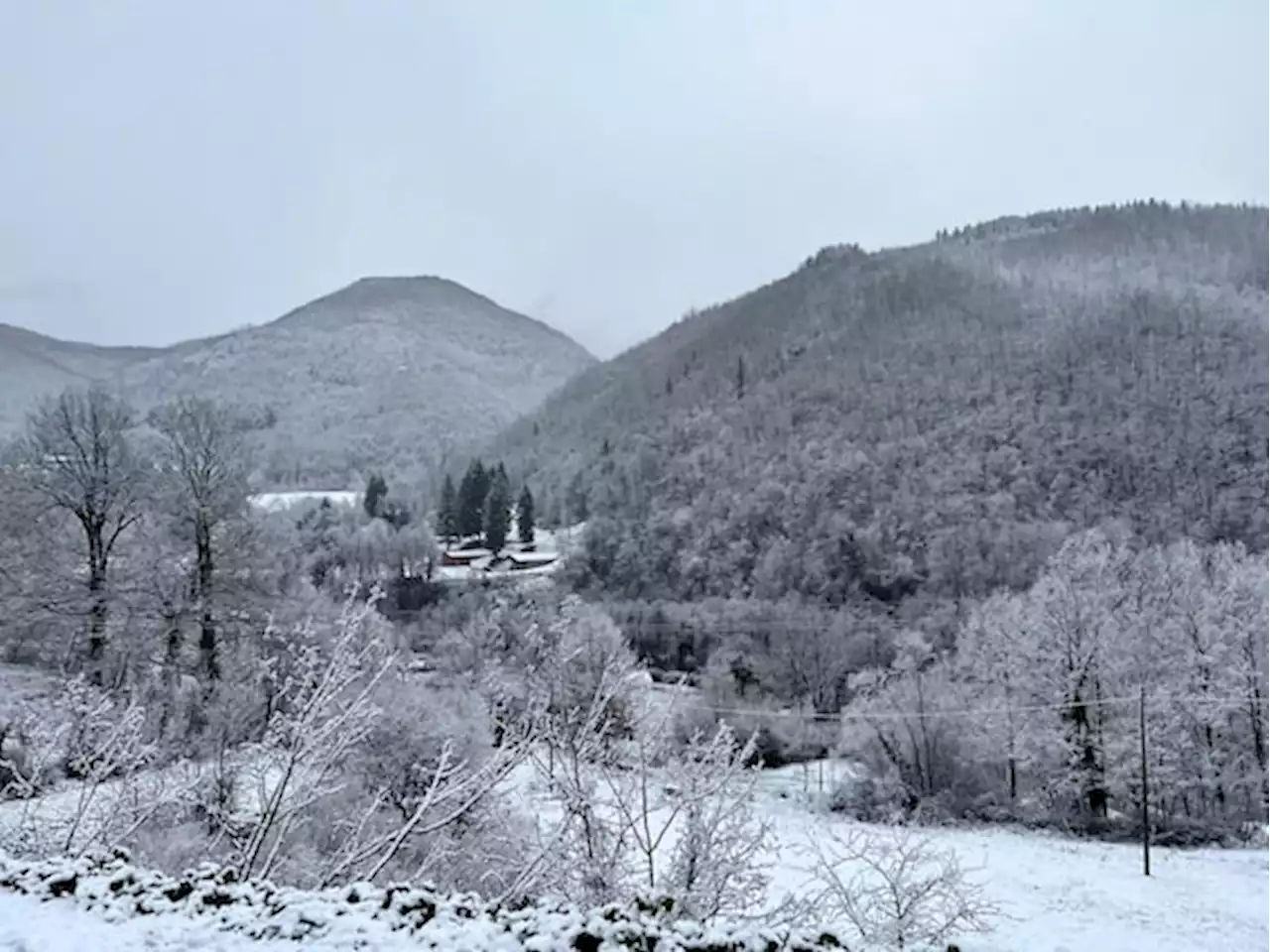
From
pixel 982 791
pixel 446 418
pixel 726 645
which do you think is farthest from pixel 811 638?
pixel 446 418

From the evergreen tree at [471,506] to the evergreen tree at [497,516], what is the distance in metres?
0.72

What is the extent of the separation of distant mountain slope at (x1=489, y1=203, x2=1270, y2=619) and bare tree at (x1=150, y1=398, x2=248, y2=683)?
58.1 meters

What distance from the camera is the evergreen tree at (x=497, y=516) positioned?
98188 mm

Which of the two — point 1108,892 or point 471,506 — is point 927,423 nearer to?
point 471,506

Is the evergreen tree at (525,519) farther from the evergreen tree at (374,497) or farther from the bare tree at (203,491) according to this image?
the bare tree at (203,491)

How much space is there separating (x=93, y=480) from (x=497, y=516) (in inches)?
3010

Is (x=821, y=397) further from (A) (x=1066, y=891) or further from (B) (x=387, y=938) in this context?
(B) (x=387, y=938)

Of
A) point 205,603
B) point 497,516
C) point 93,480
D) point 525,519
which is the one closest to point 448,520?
point 497,516

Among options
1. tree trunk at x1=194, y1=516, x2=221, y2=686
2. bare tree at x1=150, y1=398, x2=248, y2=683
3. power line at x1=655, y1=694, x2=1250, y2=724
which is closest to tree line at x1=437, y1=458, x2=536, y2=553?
power line at x1=655, y1=694, x2=1250, y2=724

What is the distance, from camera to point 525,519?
103 meters

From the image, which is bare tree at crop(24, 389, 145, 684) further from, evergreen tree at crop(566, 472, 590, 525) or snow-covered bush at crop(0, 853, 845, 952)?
evergreen tree at crop(566, 472, 590, 525)

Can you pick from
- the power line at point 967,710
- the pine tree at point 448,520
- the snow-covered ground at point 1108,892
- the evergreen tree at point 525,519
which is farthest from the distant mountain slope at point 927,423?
the snow-covered ground at point 1108,892

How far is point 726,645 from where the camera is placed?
6116cm

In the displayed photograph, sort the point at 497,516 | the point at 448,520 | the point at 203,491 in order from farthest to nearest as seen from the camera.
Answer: the point at 448,520 < the point at 497,516 < the point at 203,491
